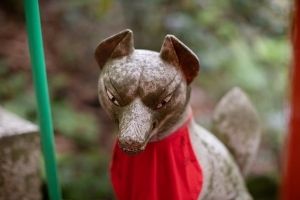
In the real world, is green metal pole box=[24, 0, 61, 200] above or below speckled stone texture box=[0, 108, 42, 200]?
above

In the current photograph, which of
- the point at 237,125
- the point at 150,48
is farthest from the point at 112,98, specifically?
the point at 150,48

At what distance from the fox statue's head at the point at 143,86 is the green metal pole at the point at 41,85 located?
9cm

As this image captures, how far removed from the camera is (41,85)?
0.71 metres

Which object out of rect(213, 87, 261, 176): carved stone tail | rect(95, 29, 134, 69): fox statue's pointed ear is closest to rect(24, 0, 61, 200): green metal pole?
rect(95, 29, 134, 69): fox statue's pointed ear

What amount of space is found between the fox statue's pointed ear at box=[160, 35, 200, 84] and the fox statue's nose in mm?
68

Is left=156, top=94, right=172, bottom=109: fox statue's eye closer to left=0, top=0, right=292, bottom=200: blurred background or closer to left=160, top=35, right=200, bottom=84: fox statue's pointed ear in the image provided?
left=160, top=35, right=200, bottom=84: fox statue's pointed ear

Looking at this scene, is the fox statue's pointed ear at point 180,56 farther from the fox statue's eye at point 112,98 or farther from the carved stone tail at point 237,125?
the carved stone tail at point 237,125

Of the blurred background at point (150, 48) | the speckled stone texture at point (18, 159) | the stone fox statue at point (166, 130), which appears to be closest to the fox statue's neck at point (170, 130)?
the stone fox statue at point (166, 130)

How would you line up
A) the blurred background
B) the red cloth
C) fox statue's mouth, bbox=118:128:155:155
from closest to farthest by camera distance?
fox statue's mouth, bbox=118:128:155:155, the red cloth, the blurred background

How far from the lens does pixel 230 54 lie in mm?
1486

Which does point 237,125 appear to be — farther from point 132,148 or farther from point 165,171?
point 132,148

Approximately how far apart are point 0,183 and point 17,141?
7 cm

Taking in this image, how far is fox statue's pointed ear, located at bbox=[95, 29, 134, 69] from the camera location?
66cm

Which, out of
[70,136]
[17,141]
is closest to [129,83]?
[17,141]
